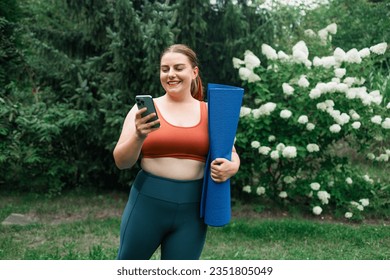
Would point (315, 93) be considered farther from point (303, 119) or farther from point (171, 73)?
point (171, 73)

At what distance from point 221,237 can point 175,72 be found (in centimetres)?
314

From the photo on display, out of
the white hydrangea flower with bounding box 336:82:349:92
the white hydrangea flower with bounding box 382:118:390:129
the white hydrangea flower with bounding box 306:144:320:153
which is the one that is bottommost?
the white hydrangea flower with bounding box 306:144:320:153

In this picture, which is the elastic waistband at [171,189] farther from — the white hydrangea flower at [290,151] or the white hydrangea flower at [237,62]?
the white hydrangea flower at [237,62]

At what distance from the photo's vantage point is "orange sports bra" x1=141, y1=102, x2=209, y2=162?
1.93 m

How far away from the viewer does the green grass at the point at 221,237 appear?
4.27 metres

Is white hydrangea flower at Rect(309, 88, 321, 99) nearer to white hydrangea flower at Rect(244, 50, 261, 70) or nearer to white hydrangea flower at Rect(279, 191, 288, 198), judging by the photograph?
white hydrangea flower at Rect(244, 50, 261, 70)

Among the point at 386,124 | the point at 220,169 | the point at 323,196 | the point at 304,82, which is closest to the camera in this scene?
the point at 220,169

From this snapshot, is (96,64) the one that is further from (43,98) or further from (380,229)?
(380,229)

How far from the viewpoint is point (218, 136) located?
1.96 metres

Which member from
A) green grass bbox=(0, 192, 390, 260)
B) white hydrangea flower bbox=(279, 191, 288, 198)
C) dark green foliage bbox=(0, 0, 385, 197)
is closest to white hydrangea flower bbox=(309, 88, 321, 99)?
dark green foliage bbox=(0, 0, 385, 197)

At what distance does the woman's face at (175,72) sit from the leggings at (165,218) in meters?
0.42

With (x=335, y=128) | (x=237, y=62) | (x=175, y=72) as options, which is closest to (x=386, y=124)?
(x=335, y=128)

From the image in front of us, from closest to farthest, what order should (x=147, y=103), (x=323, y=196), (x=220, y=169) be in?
(x=147, y=103)
(x=220, y=169)
(x=323, y=196)

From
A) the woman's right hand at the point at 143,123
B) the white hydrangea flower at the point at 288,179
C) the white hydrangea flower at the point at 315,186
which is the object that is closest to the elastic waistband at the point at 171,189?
the woman's right hand at the point at 143,123
